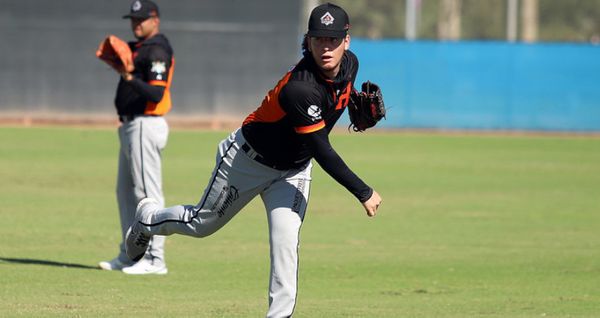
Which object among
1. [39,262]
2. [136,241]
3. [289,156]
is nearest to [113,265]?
[39,262]

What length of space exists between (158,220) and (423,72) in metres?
23.9

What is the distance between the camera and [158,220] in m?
7.24

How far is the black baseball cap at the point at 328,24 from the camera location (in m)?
6.23

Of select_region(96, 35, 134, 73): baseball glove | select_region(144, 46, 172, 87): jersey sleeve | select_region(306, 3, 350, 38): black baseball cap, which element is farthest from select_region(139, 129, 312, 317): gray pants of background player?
select_region(144, 46, 172, 87): jersey sleeve

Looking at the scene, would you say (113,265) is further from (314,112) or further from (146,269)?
(314,112)

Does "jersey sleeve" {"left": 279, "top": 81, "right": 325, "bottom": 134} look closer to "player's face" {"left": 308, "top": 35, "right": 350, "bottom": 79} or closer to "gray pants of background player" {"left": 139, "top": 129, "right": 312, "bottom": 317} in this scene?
"player's face" {"left": 308, "top": 35, "right": 350, "bottom": 79}

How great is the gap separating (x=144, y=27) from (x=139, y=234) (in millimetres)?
2650

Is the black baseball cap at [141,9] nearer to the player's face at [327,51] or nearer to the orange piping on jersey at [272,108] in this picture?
the orange piping on jersey at [272,108]

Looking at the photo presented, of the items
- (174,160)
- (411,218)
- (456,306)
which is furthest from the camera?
(174,160)

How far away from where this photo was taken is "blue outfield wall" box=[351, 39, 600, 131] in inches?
1201

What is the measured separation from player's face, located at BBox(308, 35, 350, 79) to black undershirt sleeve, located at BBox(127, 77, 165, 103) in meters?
3.12

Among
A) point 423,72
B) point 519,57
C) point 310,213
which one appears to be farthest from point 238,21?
point 310,213

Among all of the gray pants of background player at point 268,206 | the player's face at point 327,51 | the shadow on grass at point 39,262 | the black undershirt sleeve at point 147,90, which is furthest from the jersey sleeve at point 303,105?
the shadow on grass at point 39,262

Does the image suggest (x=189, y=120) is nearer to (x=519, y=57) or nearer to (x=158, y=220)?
(x=519, y=57)
